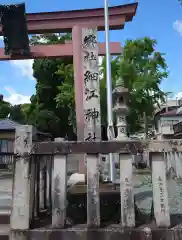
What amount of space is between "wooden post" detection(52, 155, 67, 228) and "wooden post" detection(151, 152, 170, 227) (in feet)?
3.99

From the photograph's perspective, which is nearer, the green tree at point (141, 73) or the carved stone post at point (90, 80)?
the carved stone post at point (90, 80)

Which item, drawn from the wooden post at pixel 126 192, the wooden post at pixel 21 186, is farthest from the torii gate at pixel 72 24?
the wooden post at pixel 126 192

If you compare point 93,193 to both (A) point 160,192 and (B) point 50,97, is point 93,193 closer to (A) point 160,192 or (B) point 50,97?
(A) point 160,192

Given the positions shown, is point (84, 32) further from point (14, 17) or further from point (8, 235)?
point (8, 235)

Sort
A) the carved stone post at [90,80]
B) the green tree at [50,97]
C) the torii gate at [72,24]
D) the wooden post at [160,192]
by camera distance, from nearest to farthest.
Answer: the wooden post at [160,192]
the carved stone post at [90,80]
the torii gate at [72,24]
the green tree at [50,97]

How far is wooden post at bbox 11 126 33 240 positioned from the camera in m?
3.70

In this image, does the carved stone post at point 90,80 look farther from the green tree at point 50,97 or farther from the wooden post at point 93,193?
the green tree at point 50,97

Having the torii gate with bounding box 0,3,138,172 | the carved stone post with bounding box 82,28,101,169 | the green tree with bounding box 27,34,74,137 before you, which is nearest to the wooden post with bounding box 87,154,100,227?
the carved stone post with bounding box 82,28,101,169

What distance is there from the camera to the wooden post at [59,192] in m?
3.71

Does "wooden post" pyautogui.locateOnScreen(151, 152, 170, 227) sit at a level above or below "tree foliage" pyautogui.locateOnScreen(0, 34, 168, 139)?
below

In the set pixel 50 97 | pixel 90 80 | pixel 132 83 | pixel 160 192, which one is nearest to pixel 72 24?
pixel 90 80

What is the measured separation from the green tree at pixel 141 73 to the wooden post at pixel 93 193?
50.9ft

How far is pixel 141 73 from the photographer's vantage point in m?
20.5

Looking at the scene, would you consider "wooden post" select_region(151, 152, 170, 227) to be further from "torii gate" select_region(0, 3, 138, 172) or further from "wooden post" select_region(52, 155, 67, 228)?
"torii gate" select_region(0, 3, 138, 172)
